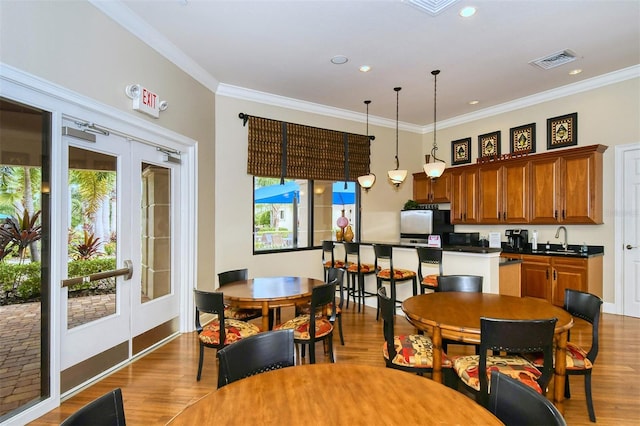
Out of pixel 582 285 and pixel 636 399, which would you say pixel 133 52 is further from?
pixel 582 285

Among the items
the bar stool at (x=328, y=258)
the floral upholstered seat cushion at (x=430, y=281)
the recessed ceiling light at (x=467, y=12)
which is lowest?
the floral upholstered seat cushion at (x=430, y=281)

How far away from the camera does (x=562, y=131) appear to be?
5242mm

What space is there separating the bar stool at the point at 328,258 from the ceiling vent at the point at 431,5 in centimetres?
335

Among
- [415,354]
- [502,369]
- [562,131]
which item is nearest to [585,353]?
[502,369]

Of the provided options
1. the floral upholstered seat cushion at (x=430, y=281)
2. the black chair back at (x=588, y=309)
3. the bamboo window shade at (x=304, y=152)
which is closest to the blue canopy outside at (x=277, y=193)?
the bamboo window shade at (x=304, y=152)

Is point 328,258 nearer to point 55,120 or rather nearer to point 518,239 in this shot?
point 518,239

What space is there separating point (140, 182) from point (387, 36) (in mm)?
2937

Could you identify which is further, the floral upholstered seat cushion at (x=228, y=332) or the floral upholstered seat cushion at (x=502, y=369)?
the floral upholstered seat cushion at (x=228, y=332)

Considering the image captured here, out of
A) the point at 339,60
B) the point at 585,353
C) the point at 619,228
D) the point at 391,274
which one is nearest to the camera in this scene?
the point at 585,353

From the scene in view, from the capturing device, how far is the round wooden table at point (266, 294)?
2.85 m

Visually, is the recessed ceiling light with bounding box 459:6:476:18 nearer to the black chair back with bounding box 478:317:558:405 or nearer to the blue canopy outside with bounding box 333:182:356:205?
the black chair back with bounding box 478:317:558:405

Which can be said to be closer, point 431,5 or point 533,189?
point 431,5

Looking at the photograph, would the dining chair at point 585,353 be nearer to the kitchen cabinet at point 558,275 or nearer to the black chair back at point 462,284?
the black chair back at point 462,284

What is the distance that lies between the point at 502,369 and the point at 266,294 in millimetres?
1799
